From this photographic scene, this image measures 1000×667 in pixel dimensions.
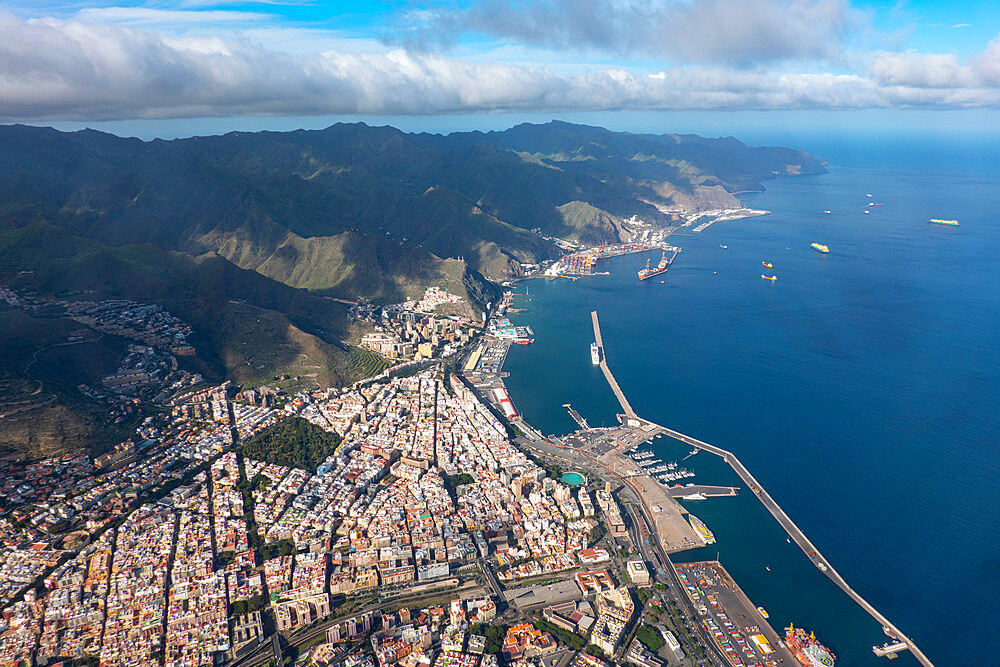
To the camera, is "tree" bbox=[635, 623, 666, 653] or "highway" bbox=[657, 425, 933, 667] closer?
"tree" bbox=[635, 623, 666, 653]

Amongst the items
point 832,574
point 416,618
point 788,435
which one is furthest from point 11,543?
point 788,435

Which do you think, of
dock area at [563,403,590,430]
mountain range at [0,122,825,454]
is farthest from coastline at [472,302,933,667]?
mountain range at [0,122,825,454]

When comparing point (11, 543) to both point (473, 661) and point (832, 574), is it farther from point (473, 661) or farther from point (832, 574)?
→ point (832, 574)

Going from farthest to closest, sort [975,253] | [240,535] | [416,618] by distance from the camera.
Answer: [975,253], [240,535], [416,618]

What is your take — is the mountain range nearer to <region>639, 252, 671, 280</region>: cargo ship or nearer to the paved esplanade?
<region>639, 252, 671, 280</region>: cargo ship

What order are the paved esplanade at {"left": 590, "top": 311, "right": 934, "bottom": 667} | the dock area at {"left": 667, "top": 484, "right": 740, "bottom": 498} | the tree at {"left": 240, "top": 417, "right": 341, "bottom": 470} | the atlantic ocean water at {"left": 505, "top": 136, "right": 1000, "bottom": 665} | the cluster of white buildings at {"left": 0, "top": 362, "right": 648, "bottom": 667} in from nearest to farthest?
1. the cluster of white buildings at {"left": 0, "top": 362, "right": 648, "bottom": 667}
2. the paved esplanade at {"left": 590, "top": 311, "right": 934, "bottom": 667}
3. the atlantic ocean water at {"left": 505, "top": 136, "right": 1000, "bottom": 665}
4. the dock area at {"left": 667, "top": 484, "right": 740, "bottom": 498}
5. the tree at {"left": 240, "top": 417, "right": 341, "bottom": 470}

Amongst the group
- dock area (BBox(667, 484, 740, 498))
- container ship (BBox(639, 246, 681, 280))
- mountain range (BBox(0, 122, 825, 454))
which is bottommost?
container ship (BBox(639, 246, 681, 280))

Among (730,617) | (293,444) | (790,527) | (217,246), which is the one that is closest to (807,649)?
(730,617)
